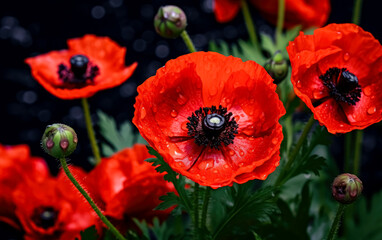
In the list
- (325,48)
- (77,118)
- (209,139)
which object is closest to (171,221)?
(209,139)

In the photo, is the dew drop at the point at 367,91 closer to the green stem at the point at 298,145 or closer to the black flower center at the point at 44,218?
the green stem at the point at 298,145

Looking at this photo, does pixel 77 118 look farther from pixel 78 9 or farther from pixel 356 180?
pixel 356 180

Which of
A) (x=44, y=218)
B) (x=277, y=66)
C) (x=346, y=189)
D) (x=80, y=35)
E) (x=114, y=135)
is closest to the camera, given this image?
(x=346, y=189)

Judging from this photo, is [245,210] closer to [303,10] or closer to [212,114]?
[212,114]

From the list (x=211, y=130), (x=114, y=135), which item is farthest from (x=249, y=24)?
→ (x=211, y=130)

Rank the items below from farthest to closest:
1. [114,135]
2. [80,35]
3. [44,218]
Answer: [80,35] < [114,135] < [44,218]

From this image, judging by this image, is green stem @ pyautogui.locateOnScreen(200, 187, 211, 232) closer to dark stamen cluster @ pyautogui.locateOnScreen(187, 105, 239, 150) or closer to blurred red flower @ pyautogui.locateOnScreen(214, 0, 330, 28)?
dark stamen cluster @ pyautogui.locateOnScreen(187, 105, 239, 150)

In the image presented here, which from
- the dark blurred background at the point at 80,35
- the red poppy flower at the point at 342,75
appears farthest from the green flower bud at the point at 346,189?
the dark blurred background at the point at 80,35
